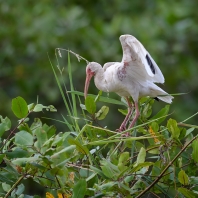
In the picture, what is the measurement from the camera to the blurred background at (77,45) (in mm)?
7637

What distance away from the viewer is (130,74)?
3246 mm

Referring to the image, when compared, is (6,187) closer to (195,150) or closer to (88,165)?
(88,165)

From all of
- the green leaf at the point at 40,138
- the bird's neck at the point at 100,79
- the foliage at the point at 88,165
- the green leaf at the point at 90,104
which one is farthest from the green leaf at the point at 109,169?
the bird's neck at the point at 100,79

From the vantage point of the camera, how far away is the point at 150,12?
8812 millimetres

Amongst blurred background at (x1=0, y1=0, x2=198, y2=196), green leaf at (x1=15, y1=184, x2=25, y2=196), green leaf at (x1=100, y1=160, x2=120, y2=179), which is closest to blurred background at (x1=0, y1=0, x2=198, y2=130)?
blurred background at (x1=0, y1=0, x2=198, y2=196)

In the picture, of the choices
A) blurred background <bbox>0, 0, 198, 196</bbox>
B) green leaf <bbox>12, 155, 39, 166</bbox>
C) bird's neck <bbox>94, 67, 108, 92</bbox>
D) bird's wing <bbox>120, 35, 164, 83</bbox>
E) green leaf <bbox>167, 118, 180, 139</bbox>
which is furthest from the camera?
blurred background <bbox>0, 0, 198, 196</bbox>

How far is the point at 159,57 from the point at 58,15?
4.25 feet

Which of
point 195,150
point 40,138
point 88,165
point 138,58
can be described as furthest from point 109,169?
point 138,58

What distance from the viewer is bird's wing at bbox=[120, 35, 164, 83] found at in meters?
3.04

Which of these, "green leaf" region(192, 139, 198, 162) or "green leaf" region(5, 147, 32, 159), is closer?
"green leaf" region(5, 147, 32, 159)

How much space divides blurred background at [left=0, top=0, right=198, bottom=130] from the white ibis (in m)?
4.19

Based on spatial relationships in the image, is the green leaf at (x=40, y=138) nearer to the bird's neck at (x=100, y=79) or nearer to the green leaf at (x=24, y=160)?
the green leaf at (x=24, y=160)

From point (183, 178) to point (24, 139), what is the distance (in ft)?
1.70

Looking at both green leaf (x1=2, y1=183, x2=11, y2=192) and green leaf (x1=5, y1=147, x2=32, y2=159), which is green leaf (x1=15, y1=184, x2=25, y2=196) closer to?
green leaf (x1=2, y1=183, x2=11, y2=192)
